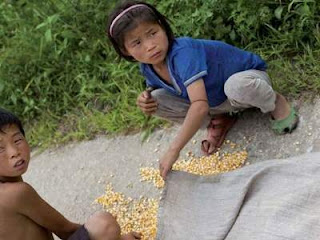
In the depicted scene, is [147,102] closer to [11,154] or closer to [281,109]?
[281,109]

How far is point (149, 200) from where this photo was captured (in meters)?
2.79

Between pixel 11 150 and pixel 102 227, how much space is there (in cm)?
46

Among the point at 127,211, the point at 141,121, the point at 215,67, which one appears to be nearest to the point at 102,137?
the point at 141,121

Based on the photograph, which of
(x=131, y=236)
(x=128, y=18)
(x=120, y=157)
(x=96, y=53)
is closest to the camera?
(x=128, y=18)

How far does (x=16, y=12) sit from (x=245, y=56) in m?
2.21

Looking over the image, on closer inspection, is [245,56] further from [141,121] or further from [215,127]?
[141,121]

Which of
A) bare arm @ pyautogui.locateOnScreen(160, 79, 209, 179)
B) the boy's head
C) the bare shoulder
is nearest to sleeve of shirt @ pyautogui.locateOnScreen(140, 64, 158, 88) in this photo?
bare arm @ pyautogui.locateOnScreen(160, 79, 209, 179)

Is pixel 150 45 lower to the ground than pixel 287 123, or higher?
higher

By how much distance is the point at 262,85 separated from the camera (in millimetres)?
2518

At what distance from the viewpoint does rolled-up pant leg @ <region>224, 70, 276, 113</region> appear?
8.16ft

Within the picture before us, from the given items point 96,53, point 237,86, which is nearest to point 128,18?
point 237,86

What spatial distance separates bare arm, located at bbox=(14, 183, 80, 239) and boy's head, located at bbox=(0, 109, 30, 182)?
68mm

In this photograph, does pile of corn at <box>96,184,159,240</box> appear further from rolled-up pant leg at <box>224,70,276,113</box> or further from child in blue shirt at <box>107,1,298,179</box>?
rolled-up pant leg at <box>224,70,276,113</box>

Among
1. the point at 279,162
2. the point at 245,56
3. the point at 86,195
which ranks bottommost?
the point at 86,195
